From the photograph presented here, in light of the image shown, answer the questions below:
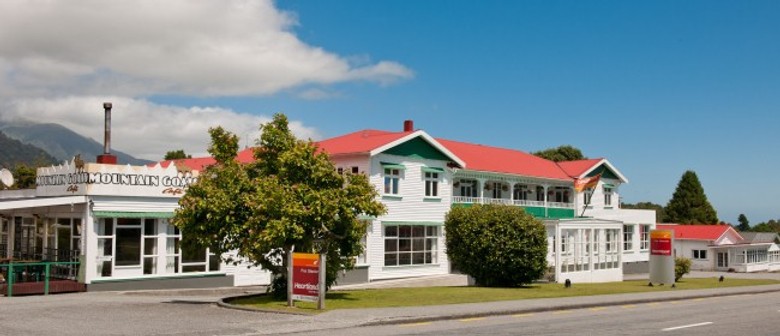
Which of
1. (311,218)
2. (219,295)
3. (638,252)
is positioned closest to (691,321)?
(311,218)

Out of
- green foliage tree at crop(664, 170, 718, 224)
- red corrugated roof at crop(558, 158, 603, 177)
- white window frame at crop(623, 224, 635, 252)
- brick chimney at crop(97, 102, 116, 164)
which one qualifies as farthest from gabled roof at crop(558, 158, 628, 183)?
green foliage tree at crop(664, 170, 718, 224)

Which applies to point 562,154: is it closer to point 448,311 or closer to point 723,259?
point 723,259

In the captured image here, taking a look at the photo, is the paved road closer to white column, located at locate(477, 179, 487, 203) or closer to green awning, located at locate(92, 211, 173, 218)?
green awning, located at locate(92, 211, 173, 218)

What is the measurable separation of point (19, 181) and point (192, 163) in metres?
16.6

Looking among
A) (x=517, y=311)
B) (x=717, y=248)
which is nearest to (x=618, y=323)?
(x=517, y=311)

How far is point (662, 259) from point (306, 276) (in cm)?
2388

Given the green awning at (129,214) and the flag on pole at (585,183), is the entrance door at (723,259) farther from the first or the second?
the green awning at (129,214)

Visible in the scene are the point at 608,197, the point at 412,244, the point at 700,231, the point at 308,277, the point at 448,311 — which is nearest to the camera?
the point at 448,311

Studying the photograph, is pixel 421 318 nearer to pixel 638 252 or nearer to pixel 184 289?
pixel 184 289

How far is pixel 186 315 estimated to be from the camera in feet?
64.6

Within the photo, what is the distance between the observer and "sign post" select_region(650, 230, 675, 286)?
3859 cm

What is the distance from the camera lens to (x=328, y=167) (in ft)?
77.6

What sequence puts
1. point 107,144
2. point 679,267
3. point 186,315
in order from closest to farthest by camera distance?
point 186,315 < point 107,144 < point 679,267

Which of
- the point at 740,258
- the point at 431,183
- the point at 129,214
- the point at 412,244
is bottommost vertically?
the point at 740,258
